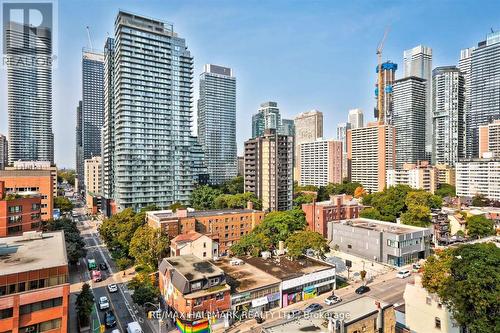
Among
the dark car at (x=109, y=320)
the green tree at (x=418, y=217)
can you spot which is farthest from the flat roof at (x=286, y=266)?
the green tree at (x=418, y=217)

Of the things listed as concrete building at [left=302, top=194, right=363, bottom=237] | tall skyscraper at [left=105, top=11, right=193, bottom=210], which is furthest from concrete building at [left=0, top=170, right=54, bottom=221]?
concrete building at [left=302, top=194, right=363, bottom=237]

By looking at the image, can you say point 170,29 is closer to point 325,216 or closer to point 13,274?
point 325,216

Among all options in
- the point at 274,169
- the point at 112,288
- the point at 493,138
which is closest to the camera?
the point at 112,288

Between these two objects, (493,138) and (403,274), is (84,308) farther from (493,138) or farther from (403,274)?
(493,138)

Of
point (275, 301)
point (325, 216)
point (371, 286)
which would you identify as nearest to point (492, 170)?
point (325, 216)

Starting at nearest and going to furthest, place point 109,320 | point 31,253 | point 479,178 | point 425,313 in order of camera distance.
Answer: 1. point 31,253
2. point 425,313
3. point 109,320
4. point 479,178

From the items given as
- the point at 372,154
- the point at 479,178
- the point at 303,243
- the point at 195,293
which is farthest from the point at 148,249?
the point at 372,154
